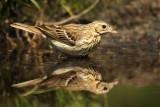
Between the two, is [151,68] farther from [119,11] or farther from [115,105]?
[119,11]

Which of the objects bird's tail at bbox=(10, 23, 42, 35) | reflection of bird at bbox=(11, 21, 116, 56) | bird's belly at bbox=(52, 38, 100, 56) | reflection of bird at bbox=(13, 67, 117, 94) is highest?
bird's tail at bbox=(10, 23, 42, 35)

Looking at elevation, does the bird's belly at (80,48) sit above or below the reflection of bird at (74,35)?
below

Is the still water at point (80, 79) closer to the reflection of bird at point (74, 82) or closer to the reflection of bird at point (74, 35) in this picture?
the reflection of bird at point (74, 82)

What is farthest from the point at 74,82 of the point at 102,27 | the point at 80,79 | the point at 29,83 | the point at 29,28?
the point at 29,28

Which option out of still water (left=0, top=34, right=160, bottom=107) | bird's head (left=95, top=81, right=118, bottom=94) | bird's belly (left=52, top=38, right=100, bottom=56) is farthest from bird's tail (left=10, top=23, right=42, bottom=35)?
bird's head (left=95, top=81, right=118, bottom=94)

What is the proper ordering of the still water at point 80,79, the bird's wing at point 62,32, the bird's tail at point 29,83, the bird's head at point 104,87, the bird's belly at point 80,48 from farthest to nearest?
the bird's wing at point 62,32 < the bird's belly at point 80,48 < the bird's tail at point 29,83 < the bird's head at point 104,87 < the still water at point 80,79

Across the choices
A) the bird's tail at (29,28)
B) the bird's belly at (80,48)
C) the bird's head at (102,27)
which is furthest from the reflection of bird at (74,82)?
the bird's tail at (29,28)

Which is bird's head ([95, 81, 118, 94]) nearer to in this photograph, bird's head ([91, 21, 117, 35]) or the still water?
the still water
